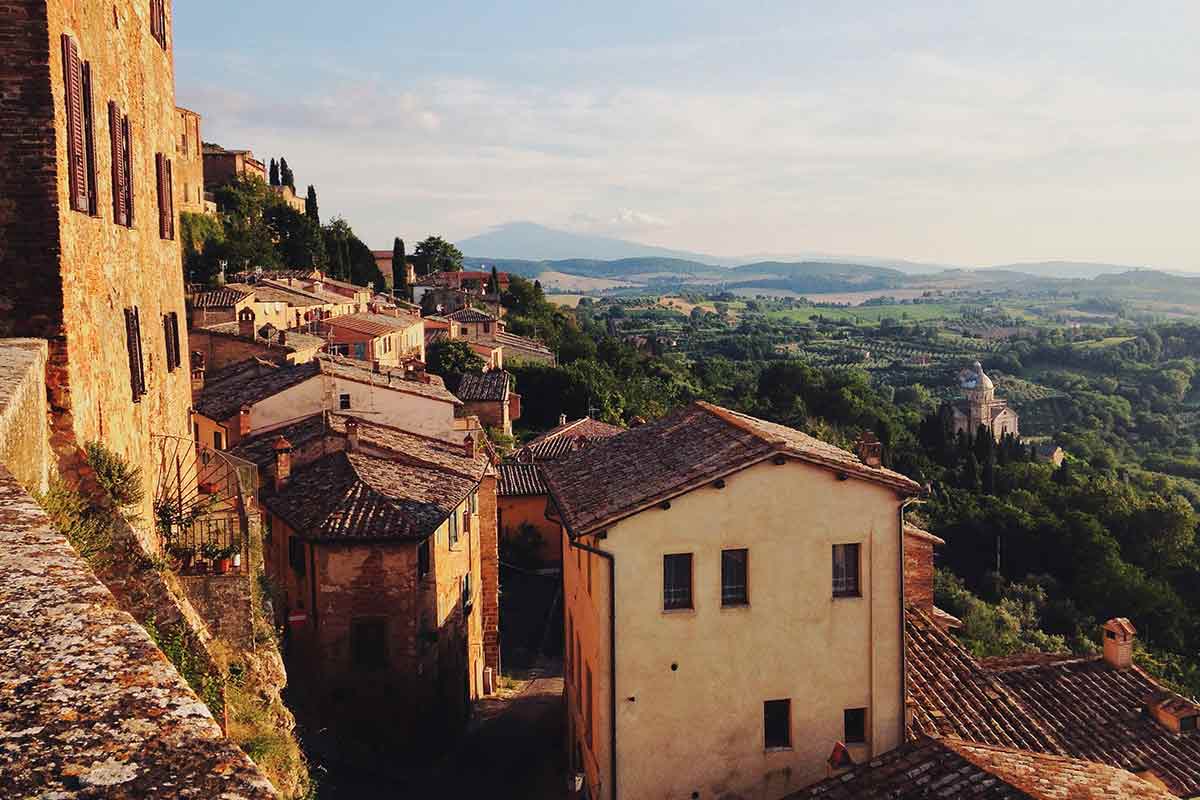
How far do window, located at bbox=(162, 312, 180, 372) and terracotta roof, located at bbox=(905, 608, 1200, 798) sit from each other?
12730 mm

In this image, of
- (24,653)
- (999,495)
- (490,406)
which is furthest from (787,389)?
(24,653)

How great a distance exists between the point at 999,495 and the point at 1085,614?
21.3 meters

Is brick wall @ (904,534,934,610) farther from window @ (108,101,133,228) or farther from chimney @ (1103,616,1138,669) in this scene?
window @ (108,101,133,228)

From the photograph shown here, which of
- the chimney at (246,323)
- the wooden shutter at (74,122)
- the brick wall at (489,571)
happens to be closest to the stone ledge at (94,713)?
the wooden shutter at (74,122)

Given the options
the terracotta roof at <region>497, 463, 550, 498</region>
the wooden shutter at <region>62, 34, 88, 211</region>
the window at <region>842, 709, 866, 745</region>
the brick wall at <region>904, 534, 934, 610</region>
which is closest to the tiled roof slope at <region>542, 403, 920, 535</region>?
the window at <region>842, 709, 866, 745</region>

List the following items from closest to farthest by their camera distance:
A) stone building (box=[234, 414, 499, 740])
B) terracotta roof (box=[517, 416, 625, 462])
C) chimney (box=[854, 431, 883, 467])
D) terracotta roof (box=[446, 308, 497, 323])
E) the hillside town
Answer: the hillside town → chimney (box=[854, 431, 883, 467]) → stone building (box=[234, 414, 499, 740]) → terracotta roof (box=[517, 416, 625, 462]) → terracotta roof (box=[446, 308, 497, 323])

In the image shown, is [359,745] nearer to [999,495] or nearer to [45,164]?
[45,164]

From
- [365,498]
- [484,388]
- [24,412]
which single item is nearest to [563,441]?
[484,388]

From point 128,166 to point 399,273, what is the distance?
89.3 meters

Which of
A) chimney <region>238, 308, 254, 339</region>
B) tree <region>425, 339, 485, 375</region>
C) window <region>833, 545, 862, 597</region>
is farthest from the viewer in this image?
tree <region>425, 339, 485, 375</region>

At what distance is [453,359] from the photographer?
2379 inches

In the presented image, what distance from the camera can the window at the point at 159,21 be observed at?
14.0 meters

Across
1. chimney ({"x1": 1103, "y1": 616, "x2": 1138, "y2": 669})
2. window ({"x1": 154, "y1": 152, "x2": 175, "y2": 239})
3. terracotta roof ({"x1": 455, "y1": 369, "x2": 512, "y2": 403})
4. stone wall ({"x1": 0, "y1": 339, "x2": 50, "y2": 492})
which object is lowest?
chimney ({"x1": 1103, "y1": 616, "x2": 1138, "y2": 669})

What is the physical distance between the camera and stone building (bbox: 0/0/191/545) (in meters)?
8.52
